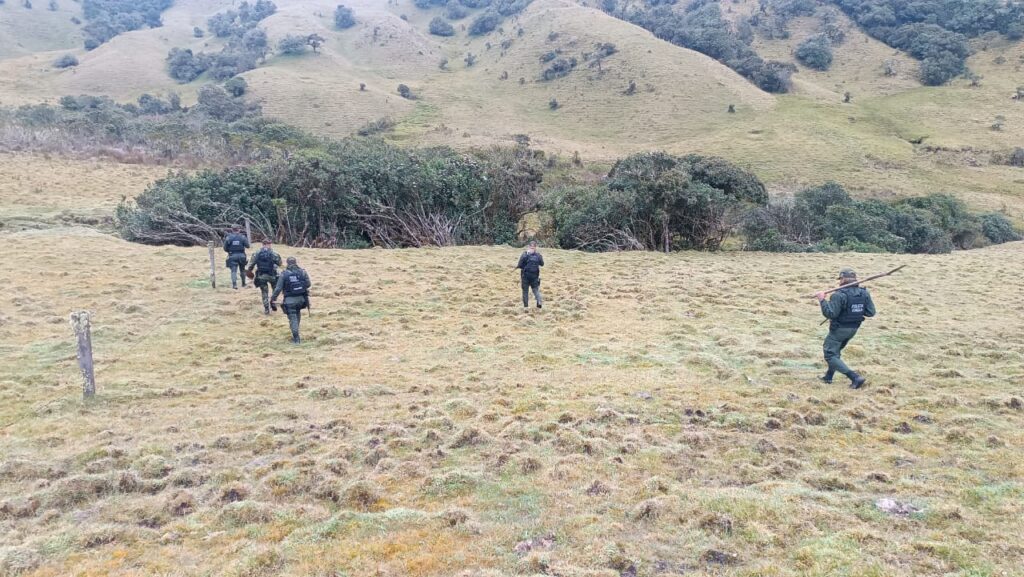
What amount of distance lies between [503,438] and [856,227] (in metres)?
30.7

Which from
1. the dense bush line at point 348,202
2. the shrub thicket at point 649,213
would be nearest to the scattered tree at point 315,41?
the dense bush line at point 348,202

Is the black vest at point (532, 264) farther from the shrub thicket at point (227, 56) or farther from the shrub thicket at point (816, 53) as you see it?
the shrub thicket at point (227, 56)

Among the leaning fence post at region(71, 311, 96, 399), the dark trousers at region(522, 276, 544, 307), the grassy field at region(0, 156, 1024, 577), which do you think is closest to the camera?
the grassy field at region(0, 156, 1024, 577)

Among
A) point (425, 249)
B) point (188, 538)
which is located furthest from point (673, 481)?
point (425, 249)

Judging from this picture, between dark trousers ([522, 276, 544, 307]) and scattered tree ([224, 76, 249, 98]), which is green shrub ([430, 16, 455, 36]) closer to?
scattered tree ([224, 76, 249, 98])

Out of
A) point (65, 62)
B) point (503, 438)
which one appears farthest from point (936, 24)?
point (65, 62)

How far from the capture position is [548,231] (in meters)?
31.7

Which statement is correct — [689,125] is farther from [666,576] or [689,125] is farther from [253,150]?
[666,576]

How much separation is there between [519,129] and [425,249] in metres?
51.4

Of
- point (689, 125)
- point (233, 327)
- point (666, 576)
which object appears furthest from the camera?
point (689, 125)

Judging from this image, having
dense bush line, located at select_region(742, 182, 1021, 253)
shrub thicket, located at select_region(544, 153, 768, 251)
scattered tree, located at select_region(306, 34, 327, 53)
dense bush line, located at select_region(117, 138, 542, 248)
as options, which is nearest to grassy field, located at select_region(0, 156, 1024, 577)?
dense bush line, located at select_region(117, 138, 542, 248)

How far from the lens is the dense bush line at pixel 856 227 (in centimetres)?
2898

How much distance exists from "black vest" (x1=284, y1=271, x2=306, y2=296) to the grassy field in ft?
4.36

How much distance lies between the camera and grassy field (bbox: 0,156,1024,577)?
230 inches
